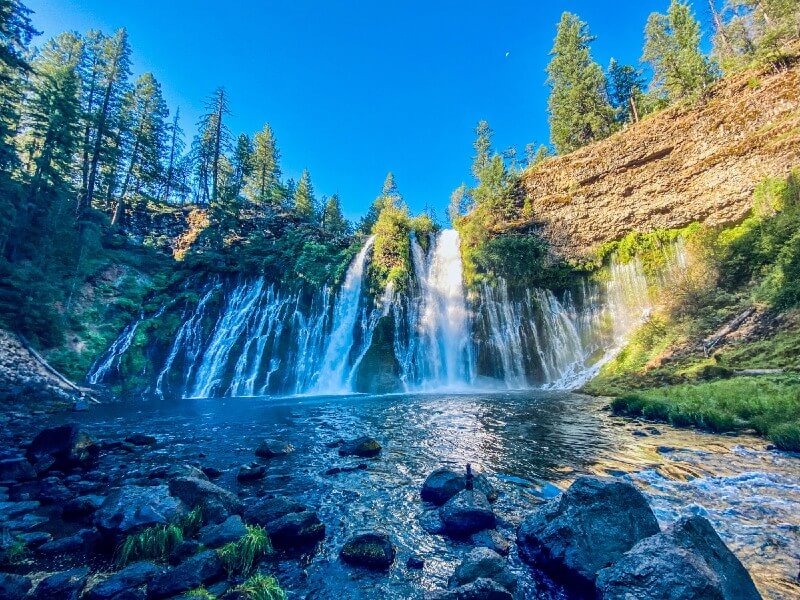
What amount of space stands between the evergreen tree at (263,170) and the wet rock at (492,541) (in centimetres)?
6075

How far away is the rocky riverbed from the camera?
4082 millimetres

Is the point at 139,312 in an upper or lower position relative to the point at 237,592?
upper

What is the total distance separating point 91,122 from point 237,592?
2063 inches

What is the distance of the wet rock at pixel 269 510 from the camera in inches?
226

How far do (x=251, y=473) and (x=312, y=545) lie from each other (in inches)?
143

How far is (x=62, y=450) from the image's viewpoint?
8898mm

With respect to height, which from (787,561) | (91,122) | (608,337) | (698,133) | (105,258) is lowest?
(787,561)

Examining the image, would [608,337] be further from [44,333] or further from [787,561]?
[44,333]

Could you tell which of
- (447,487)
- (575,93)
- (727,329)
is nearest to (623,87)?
(575,93)

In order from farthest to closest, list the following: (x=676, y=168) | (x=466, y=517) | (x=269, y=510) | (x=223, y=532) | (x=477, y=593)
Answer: (x=676, y=168)
(x=269, y=510)
(x=466, y=517)
(x=223, y=532)
(x=477, y=593)

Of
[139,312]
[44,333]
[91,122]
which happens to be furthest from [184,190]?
[44,333]

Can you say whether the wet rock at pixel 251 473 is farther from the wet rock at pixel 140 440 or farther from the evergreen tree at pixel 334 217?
the evergreen tree at pixel 334 217

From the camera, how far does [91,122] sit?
127 ft

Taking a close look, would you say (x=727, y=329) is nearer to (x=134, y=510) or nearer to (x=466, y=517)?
(x=466, y=517)
